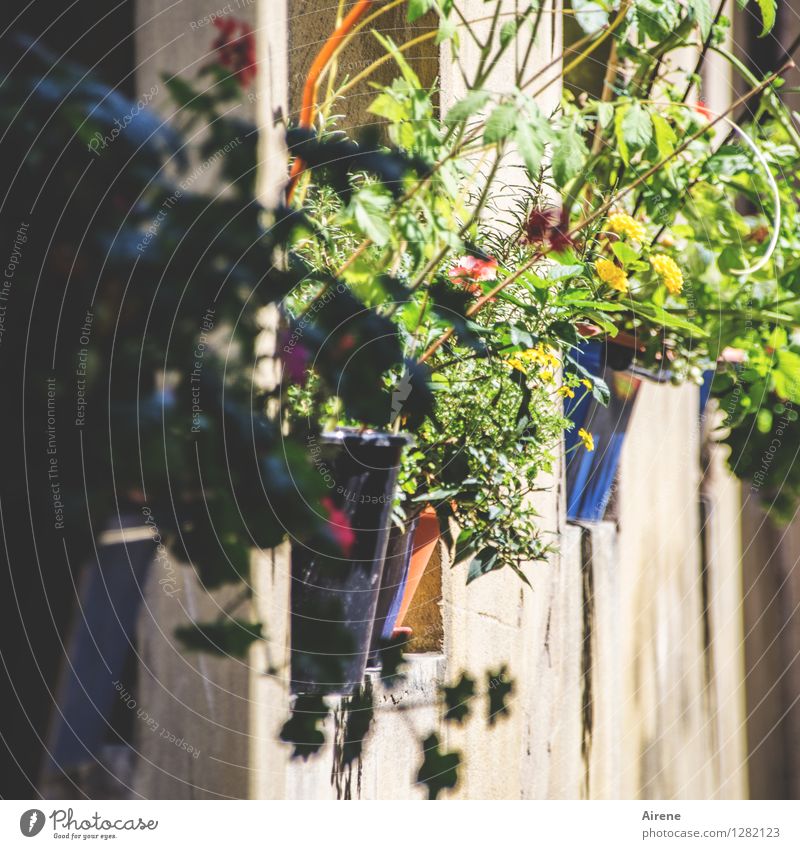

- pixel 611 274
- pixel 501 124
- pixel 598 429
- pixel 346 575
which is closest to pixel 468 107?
pixel 501 124

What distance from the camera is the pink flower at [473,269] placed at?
2.54ft

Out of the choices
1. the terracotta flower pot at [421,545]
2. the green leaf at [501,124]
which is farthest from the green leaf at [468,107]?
the terracotta flower pot at [421,545]

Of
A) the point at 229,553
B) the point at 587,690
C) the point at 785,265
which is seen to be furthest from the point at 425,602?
the point at 785,265

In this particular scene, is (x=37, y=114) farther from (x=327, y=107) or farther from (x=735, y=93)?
(x=735, y=93)

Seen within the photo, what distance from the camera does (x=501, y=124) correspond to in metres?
0.65

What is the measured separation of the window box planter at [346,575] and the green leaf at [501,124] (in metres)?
0.26

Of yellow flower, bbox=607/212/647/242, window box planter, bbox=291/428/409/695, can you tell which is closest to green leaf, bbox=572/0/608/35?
yellow flower, bbox=607/212/647/242

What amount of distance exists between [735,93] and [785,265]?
64 cm

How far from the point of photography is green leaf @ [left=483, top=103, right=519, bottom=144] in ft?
2.14

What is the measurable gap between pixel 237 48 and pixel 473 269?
28 centimetres

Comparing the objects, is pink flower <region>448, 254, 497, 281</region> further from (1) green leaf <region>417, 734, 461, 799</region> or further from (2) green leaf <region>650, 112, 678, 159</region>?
(1) green leaf <region>417, 734, 461, 799</region>

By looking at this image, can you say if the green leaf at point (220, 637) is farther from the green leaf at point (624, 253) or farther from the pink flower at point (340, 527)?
the green leaf at point (624, 253)

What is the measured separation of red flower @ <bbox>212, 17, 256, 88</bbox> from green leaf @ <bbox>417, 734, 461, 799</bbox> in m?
0.69

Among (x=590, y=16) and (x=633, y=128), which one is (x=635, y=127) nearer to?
(x=633, y=128)
